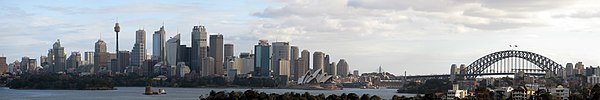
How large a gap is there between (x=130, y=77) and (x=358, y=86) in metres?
20.7

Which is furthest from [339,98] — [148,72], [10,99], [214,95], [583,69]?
[148,72]

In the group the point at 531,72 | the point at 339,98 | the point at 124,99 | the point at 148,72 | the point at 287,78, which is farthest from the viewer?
the point at 148,72

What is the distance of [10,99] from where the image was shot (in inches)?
1917

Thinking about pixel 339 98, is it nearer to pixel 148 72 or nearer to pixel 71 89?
pixel 71 89

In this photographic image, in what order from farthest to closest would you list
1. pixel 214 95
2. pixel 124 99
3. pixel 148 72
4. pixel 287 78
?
pixel 148 72, pixel 287 78, pixel 124 99, pixel 214 95

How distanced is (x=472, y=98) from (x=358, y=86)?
5721 centimetres

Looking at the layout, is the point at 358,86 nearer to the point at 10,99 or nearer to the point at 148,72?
the point at 148,72

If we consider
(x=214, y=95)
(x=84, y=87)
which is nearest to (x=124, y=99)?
(x=214, y=95)

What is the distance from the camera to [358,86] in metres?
93.0

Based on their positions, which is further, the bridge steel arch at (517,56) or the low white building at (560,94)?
the bridge steel arch at (517,56)

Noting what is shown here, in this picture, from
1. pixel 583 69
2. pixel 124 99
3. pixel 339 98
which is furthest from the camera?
pixel 583 69

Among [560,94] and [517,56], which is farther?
[517,56]

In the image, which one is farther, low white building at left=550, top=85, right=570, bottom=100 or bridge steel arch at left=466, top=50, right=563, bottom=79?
bridge steel arch at left=466, top=50, right=563, bottom=79

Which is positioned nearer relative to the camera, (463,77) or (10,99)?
(10,99)
